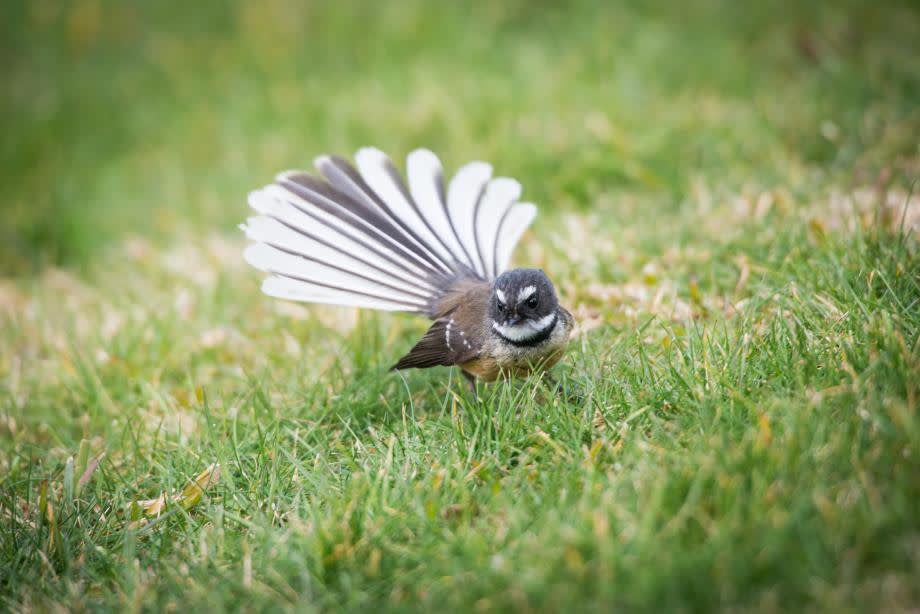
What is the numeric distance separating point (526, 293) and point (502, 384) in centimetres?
48

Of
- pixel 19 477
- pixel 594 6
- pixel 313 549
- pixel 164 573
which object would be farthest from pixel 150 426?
pixel 594 6

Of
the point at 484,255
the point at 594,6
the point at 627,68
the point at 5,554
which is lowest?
the point at 5,554

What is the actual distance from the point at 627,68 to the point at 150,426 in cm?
505

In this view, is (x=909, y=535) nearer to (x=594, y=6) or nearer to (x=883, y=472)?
(x=883, y=472)

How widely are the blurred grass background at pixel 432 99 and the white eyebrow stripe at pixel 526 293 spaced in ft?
7.42

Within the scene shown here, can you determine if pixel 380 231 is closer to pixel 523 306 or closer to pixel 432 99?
pixel 523 306

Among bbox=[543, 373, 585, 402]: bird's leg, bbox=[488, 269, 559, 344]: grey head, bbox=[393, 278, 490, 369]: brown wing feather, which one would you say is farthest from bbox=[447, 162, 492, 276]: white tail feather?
bbox=[543, 373, 585, 402]: bird's leg

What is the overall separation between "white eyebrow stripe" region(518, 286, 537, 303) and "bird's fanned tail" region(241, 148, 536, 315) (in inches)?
28.0

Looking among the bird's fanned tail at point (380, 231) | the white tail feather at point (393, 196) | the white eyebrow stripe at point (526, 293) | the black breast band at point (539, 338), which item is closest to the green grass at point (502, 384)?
the black breast band at point (539, 338)

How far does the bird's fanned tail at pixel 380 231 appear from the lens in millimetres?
3971

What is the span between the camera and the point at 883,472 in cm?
251

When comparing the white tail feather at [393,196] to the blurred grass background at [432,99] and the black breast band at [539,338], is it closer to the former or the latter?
the black breast band at [539,338]

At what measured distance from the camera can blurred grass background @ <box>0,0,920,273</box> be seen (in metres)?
5.97

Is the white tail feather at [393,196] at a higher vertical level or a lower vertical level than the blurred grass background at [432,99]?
lower
